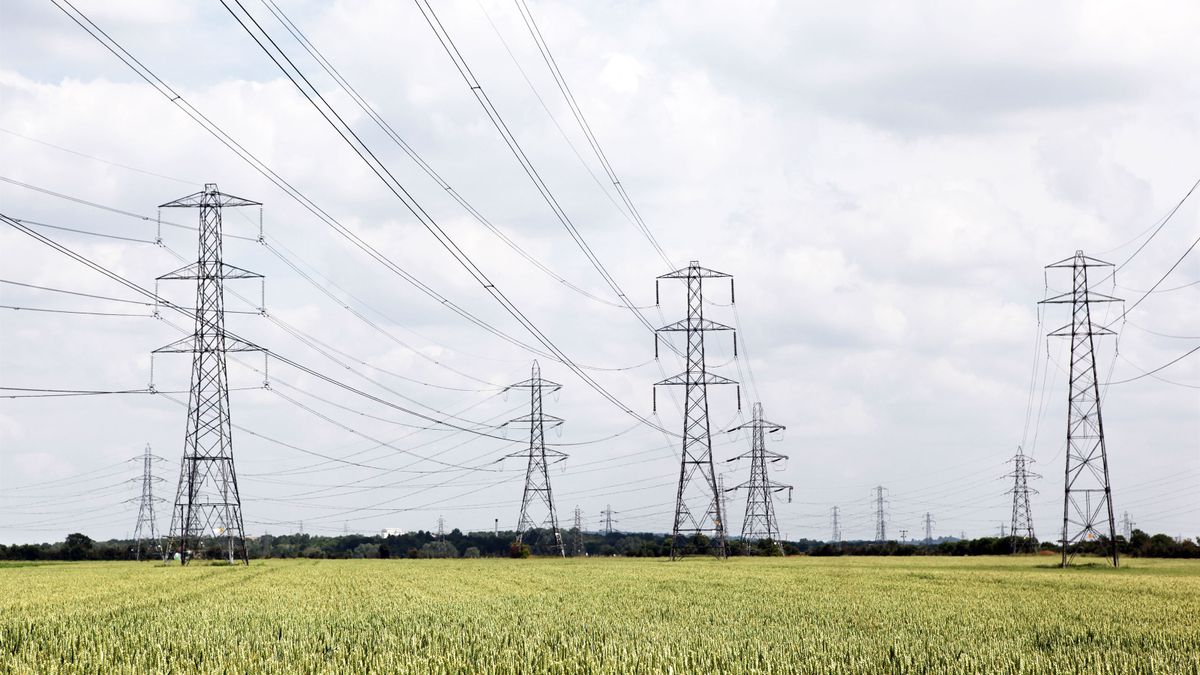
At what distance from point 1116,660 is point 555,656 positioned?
841 centimetres

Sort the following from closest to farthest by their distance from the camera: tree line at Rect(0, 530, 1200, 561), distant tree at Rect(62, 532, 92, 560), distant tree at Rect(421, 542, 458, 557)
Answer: tree line at Rect(0, 530, 1200, 561) → distant tree at Rect(62, 532, 92, 560) → distant tree at Rect(421, 542, 458, 557)

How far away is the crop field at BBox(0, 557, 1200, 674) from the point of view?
17312 millimetres

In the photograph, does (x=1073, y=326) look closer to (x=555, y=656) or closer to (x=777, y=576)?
(x=777, y=576)

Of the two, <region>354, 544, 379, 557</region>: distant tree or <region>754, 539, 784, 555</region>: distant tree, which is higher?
<region>754, 539, 784, 555</region>: distant tree

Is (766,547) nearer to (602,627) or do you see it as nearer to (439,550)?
(439,550)

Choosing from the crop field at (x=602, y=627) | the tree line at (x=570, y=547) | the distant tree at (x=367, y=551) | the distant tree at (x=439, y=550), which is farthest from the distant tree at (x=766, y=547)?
the crop field at (x=602, y=627)

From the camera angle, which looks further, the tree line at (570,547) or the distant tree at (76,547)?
the distant tree at (76,547)

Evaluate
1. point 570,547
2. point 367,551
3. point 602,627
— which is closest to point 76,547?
point 367,551

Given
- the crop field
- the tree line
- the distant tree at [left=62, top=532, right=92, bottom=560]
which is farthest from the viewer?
the distant tree at [left=62, top=532, right=92, bottom=560]

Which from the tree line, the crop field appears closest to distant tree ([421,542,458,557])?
the tree line

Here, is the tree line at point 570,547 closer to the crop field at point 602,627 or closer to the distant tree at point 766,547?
the distant tree at point 766,547

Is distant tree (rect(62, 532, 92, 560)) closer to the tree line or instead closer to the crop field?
the tree line

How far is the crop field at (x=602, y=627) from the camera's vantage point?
17.3 metres

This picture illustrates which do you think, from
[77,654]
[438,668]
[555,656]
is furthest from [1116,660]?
[77,654]
